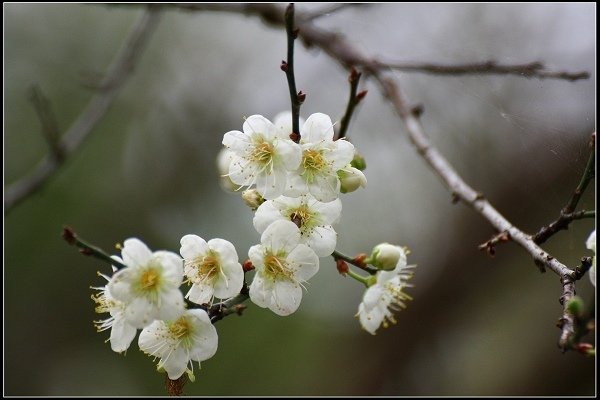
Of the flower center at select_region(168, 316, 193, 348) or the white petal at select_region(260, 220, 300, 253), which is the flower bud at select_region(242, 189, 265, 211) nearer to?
the white petal at select_region(260, 220, 300, 253)

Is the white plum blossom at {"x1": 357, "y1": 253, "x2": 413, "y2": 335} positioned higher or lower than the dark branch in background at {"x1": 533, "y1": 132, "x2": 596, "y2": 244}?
lower

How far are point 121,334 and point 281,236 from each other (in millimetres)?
398

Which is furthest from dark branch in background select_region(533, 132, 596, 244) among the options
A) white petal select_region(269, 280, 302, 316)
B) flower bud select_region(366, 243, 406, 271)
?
white petal select_region(269, 280, 302, 316)

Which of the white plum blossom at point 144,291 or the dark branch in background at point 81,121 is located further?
the dark branch in background at point 81,121

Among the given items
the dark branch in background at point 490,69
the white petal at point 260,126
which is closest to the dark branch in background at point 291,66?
the white petal at point 260,126

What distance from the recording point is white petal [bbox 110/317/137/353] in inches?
46.8

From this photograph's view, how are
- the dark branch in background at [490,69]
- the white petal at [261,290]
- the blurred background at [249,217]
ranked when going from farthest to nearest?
the blurred background at [249,217]
the dark branch in background at [490,69]
the white petal at [261,290]

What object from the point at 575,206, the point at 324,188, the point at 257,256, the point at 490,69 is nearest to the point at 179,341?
the point at 257,256

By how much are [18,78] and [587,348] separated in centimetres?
422

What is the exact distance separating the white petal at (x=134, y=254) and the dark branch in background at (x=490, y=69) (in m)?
1.30

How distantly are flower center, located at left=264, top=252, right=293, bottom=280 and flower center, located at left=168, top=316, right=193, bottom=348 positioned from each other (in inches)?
8.1

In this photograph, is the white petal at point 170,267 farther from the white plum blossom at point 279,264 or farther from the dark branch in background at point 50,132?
the dark branch in background at point 50,132

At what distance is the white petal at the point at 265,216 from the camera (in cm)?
122

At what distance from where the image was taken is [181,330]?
1227 millimetres
